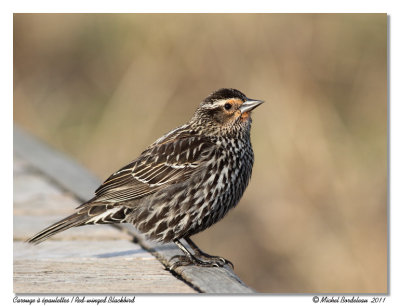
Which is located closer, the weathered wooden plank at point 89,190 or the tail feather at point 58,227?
the weathered wooden plank at point 89,190

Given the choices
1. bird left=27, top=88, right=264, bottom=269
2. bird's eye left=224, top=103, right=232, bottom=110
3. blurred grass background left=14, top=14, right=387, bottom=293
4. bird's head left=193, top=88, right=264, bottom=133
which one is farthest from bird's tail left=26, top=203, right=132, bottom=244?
blurred grass background left=14, top=14, right=387, bottom=293

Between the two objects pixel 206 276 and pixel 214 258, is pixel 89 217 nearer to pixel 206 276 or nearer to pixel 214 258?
pixel 214 258

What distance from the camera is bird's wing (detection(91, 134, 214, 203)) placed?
495 centimetres

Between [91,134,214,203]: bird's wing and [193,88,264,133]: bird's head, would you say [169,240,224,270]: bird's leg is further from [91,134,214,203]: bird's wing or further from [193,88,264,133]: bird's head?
[193,88,264,133]: bird's head

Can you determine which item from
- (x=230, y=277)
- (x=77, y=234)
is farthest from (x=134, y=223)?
(x=230, y=277)

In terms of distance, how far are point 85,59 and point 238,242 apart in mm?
2430

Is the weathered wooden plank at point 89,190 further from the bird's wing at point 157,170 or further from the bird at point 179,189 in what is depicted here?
the bird's wing at point 157,170

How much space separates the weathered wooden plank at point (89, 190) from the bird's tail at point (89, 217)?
0.19m

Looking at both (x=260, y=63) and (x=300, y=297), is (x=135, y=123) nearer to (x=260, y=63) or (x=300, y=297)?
(x=260, y=63)

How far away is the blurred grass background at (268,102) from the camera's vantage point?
26.5 feet

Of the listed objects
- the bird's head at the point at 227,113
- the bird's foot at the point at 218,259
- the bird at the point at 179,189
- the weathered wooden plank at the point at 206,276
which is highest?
the bird's head at the point at 227,113

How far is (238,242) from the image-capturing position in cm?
841

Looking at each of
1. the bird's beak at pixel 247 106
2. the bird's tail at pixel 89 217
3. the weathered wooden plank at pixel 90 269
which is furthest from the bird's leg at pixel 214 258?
the bird's beak at pixel 247 106

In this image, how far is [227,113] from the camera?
5293 millimetres
